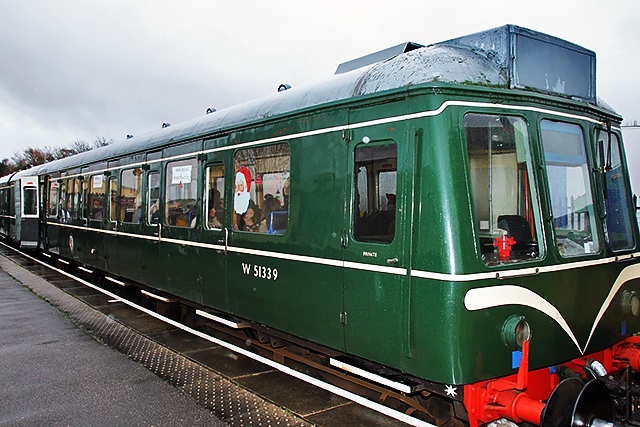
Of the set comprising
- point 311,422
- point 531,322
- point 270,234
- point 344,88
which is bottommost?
point 311,422

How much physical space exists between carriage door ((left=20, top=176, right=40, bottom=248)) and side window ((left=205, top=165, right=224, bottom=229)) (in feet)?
41.4

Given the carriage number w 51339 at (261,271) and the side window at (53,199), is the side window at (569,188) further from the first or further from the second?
the side window at (53,199)

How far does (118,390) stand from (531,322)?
377 centimetres

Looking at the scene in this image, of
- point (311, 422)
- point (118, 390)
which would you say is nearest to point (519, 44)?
point (311, 422)

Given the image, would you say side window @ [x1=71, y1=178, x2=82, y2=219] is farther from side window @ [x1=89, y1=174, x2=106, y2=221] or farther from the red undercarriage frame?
the red undercarriage frame

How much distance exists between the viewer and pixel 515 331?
3.74m

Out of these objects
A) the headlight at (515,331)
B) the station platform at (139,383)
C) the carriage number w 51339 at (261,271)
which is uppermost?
the carriage number w 51339 at (261,271)

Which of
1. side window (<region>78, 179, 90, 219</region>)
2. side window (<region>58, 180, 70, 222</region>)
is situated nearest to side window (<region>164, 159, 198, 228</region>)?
side window (<region>78, 179, 90, 219</region>)

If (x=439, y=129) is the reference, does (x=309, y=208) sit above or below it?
below

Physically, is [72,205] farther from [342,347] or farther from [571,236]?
[571,236]

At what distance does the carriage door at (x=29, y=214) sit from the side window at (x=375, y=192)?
15.4 m

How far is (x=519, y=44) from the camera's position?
4145mm

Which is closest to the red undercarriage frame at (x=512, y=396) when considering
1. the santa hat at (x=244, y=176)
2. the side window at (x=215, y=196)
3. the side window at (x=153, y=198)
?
the santa hat at (x=244, y=176)

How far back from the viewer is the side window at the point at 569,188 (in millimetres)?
4164
